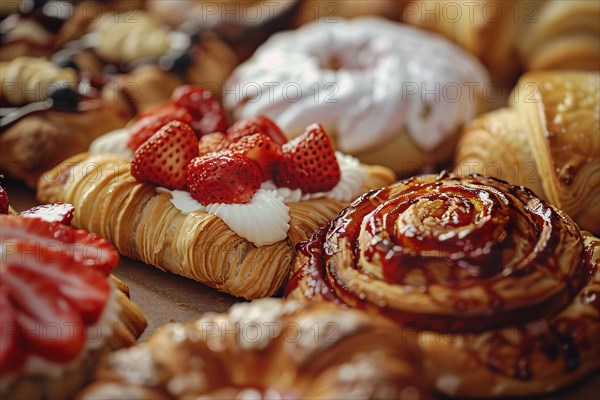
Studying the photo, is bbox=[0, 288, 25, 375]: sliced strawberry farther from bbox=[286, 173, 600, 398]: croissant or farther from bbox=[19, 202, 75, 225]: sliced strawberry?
bbox=[286, 173, 600, 398]: croissant

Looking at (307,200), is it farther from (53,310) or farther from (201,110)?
(53,310)

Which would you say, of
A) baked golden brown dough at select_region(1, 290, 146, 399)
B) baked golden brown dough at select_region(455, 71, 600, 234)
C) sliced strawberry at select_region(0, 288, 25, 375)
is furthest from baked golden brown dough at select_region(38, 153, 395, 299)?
sliced strawberry at select_region(0, 288, 25, 375)

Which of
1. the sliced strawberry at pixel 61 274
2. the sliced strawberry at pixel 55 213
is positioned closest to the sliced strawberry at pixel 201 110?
the sliced strawberry at pixel 55 213

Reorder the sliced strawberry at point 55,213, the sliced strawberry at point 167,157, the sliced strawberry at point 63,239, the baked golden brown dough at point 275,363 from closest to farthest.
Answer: the baked golden brown dough at point 275,363 < the sliced strawberry at point 63,239 < the sliced strawberry at point 55,213 < the sliced strawberry at point 167,157

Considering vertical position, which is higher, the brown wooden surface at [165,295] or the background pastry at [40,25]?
the background pastry at [40,25]

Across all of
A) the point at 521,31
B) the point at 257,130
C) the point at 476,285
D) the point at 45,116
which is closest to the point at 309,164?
the point at 257,130

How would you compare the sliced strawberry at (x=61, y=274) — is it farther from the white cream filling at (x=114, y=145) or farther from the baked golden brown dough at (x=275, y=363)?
the white cream filling at (x=114, y=145)
